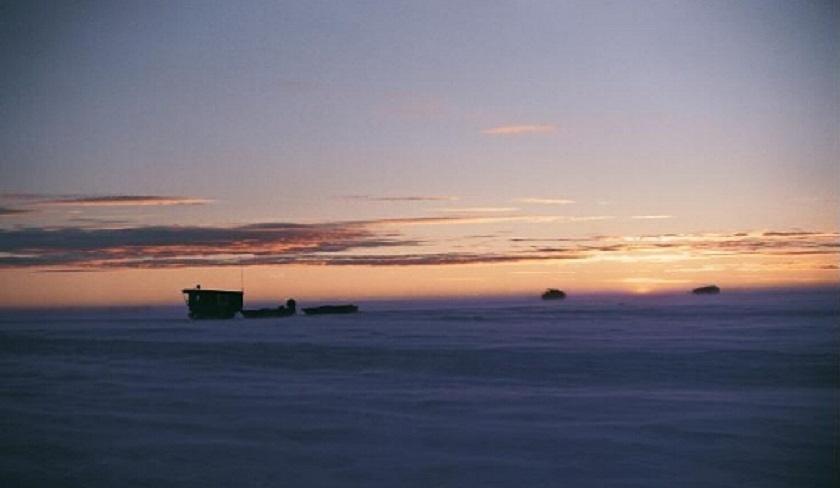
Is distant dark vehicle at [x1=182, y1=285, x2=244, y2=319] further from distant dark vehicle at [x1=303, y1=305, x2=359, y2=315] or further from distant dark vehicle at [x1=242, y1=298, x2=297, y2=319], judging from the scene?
distant dark vehicle at [x1=303, y1=305, x2=359, y2=315]

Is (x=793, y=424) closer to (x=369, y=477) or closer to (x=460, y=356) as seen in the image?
(x=369, y=477)

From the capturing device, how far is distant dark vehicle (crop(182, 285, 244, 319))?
156 ft

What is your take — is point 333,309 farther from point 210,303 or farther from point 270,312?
point 210,303

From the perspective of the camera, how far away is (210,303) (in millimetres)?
47750

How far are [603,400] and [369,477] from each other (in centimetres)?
650

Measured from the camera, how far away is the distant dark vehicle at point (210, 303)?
156 ft

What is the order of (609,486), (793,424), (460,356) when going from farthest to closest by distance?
(460,356)
(793,424)
(609,486)

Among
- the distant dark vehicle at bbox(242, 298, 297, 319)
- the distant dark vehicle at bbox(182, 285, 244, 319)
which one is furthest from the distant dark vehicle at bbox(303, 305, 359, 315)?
the distant dark vehicle at bbox(182, 285, 244, 319)

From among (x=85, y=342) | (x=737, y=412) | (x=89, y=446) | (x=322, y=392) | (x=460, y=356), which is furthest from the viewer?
(x=85, y=342)

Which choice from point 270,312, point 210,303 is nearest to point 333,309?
point 270,312

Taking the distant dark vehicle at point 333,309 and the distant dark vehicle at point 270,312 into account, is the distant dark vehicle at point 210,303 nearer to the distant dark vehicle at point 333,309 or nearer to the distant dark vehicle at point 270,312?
the distant dark vehicle at point 270,312

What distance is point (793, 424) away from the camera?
11.3 m

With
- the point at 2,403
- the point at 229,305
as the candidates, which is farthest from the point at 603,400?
the point at 229,305

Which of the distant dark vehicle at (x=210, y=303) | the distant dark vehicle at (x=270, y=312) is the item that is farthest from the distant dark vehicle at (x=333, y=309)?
the distant dark vehicle at (x=210, y=303)
